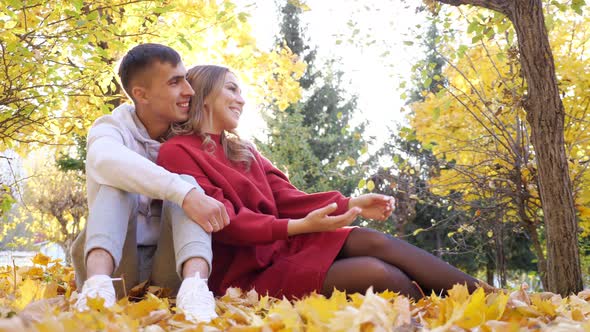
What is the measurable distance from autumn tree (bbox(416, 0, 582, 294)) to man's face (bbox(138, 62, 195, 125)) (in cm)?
151

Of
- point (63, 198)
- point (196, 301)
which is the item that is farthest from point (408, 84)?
point (63, 198)

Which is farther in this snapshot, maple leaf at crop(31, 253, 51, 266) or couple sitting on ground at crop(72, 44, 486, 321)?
maple leaf at crop(31, 253, 51, 266)

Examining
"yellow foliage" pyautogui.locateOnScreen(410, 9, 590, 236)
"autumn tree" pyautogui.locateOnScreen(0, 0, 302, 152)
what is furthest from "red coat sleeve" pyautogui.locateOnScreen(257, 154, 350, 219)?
"yellow foliage" pyautogui.locateOnScreen(410, 9, 590, 236)

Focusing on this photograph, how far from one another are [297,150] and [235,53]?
14.2 m

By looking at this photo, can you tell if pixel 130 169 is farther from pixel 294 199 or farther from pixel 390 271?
pixel 390 271

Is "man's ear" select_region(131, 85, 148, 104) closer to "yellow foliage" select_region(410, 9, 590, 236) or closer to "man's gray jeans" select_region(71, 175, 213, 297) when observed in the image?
"man's gray jeans" select_region(71, 175, 213, 297)

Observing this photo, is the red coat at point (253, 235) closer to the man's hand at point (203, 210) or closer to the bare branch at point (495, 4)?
the man's hand at point (203, 210)

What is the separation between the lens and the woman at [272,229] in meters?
2.47

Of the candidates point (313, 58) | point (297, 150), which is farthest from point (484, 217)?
point (313, 58)

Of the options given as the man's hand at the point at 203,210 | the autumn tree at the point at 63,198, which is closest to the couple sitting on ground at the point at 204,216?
the man's hand at the point at 203,210

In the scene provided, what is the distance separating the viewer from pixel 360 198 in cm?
292

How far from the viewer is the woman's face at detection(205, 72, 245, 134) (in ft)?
9.94

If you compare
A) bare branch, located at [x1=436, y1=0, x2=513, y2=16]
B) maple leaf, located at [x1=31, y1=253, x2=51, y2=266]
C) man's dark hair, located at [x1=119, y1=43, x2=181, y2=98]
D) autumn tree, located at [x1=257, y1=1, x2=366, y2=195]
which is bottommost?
maple leaf, located at [x1=31, y1=253, x2=51, y2=266]

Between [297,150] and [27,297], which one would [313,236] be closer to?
[27,297]
